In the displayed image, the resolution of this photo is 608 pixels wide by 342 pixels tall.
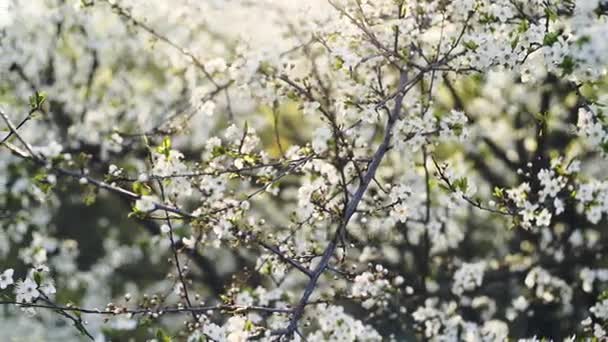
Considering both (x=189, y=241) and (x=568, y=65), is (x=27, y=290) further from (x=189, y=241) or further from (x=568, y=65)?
(x=568, y=65)

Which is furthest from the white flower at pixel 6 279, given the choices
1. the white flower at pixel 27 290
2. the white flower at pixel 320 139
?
the white flower at pixel 320 139

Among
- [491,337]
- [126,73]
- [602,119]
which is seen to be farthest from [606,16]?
[126,73]

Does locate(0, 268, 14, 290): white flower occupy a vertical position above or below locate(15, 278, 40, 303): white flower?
above

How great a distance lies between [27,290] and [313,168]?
1704 mm

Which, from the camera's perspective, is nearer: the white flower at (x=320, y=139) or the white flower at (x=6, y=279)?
the white flower at (x=320, y=139)

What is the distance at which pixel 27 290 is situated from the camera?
384cm

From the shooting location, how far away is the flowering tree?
377 centimetres

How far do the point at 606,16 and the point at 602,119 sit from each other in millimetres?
453

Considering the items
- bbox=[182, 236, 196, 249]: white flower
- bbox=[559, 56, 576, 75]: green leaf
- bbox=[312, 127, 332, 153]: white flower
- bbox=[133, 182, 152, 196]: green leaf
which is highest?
bbox=[182, 236, 196, 249]: white flower

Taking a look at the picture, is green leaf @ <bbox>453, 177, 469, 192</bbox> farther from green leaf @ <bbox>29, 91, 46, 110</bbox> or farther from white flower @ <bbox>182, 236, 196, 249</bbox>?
green leaf @ <bbox>29, 91, 46, 110</bbox>

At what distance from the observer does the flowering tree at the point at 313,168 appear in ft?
12.4

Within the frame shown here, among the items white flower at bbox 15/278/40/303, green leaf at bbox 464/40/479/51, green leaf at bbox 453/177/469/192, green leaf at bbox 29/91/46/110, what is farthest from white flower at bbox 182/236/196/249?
green leaf at bbox 464/40/479/51

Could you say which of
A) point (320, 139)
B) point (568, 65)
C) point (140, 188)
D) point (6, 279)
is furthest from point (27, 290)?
point (568, 65)

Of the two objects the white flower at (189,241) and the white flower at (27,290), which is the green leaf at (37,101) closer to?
the white flower at (27,290)
